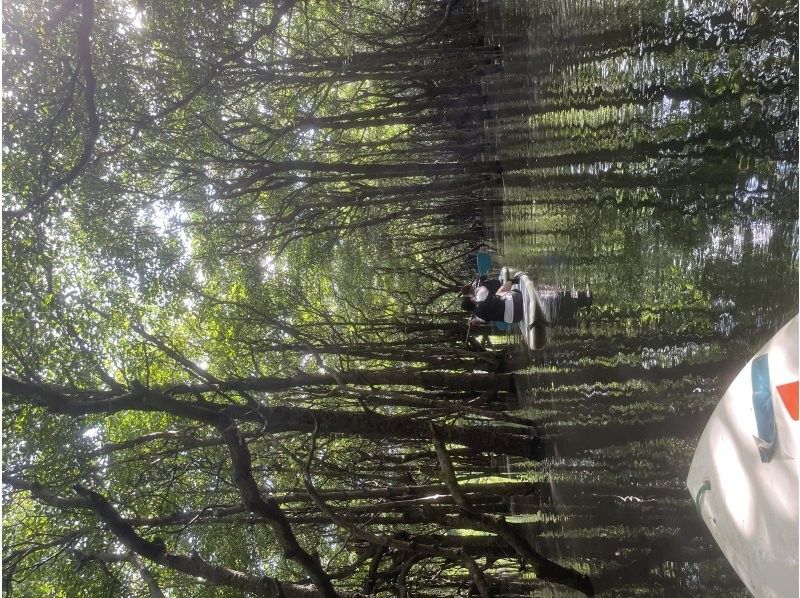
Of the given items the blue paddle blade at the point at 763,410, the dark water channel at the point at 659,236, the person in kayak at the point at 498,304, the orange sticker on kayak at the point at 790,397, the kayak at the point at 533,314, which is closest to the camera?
the orange sticker on kayak at the point at 790,397

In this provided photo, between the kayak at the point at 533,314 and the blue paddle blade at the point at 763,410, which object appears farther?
the kayak at the point at 533,314

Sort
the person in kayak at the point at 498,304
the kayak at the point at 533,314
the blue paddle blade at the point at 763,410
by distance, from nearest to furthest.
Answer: the blue paddle blade at the point at 763,410, the kayak at the point at 533,314, the person in kayak at the point at 498,304

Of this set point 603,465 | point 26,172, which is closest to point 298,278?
point 26,172

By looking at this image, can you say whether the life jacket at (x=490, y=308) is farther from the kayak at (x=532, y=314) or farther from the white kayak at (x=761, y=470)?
the white kayak at (x=761, y=470)

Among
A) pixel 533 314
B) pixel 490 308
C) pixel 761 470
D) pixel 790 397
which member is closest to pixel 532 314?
pixel 533 314

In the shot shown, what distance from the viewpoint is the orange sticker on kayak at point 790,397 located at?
183cm

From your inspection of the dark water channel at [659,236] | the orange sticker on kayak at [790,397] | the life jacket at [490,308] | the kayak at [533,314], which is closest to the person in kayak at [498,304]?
the life jacket at [490,308]

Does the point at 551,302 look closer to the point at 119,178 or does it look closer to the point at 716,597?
the point at 716,597

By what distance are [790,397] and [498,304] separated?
5752 mm

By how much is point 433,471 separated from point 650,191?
6.74 meters

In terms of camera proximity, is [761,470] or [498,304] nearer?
[761,470]

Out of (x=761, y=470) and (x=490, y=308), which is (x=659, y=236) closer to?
(x=761, y=470)

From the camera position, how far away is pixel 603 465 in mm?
4707

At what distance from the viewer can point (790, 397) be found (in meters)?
1.86
